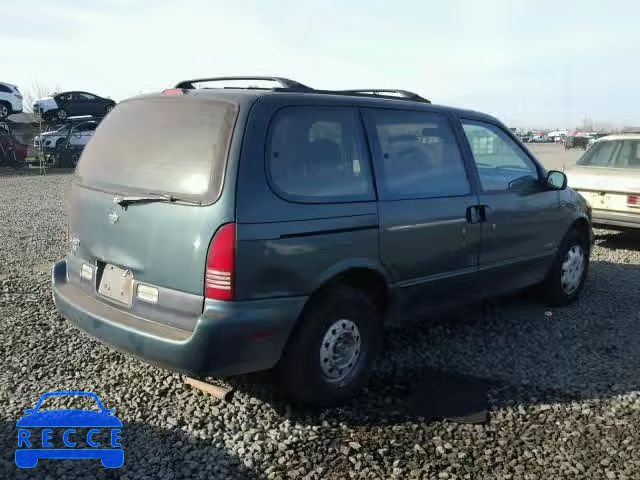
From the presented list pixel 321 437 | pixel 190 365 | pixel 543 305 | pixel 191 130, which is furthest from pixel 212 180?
pixel 543 305

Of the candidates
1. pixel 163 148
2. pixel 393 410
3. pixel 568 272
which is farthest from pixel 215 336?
pixel 568 272

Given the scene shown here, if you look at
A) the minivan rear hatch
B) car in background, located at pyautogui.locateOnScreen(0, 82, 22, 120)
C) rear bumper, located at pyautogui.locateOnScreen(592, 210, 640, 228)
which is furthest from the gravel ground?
car in background, located at pyautogui.locateOnScreen(0, 82, 22, 120)

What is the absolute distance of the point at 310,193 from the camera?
3506mm

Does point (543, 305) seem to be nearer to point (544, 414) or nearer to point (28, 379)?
point (544, 414)

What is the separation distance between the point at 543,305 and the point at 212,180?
13.0 ft

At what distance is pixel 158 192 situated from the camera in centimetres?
339

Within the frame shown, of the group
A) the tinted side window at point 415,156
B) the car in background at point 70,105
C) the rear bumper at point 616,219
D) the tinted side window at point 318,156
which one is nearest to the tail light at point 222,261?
the tinted side window at point 318,156

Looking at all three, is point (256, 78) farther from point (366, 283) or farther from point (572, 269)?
point (572, 269)

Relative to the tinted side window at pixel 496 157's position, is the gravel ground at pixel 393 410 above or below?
below

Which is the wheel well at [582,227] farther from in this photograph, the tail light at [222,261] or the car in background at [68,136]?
the car in background at [68,136]

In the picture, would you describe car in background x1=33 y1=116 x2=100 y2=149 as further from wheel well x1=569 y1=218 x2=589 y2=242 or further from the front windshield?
wheel well x1=569 y1=218 x2=589 y2=242

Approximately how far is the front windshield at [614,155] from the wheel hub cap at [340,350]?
21.1 ft

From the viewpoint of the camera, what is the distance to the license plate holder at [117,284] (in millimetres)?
3500

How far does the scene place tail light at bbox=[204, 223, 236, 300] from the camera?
312cm
